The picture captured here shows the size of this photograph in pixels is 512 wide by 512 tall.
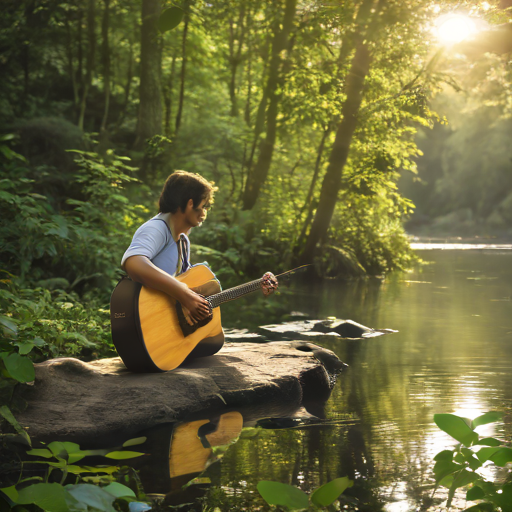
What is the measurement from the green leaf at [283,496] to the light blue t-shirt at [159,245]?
2394 millimetres

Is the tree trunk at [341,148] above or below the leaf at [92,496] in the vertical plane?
above

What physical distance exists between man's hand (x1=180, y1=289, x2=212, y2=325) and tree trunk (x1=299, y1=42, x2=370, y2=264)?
887 cm

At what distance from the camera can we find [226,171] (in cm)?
1606

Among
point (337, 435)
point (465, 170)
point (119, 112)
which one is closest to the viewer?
point (337, 435)

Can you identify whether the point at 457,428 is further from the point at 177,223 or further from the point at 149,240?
the point at 177,223

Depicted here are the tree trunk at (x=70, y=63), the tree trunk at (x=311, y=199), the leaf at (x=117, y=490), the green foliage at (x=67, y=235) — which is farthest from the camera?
the tree trunk at (x=311, y=199)

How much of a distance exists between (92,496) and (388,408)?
2643 millimetres

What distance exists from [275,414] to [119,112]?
1250 centimetres

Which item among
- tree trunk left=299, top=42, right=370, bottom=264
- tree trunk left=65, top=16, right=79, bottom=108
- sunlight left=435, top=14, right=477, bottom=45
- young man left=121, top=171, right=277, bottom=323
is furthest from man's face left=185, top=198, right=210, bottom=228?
tree trunk left=65, top=16, right=79, bottom=108

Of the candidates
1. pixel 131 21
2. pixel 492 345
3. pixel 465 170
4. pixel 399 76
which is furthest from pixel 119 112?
pixel 465 170

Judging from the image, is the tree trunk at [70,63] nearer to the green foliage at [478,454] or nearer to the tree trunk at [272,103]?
the tree trunk at [272,103]

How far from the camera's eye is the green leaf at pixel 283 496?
5.88ft

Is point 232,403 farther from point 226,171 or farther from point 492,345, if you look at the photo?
point 226,171

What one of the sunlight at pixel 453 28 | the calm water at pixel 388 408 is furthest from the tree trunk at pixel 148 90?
the sunlight at pixel 453 28
